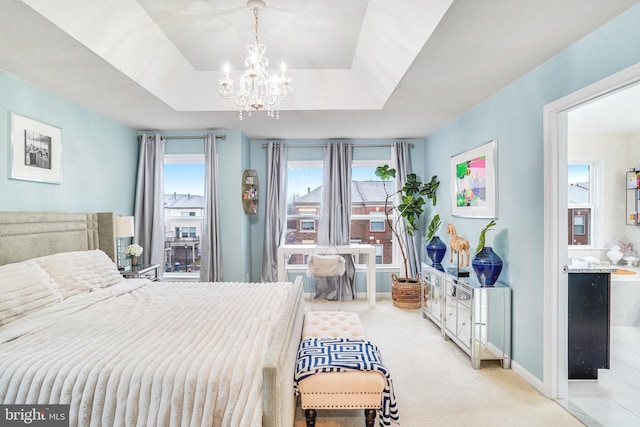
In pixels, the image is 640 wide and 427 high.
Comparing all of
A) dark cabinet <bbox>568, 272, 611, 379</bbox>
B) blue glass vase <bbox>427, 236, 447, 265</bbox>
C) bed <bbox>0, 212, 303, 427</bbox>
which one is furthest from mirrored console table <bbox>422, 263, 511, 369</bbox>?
bed <bbox>0, 212, 303, 427</bbox>

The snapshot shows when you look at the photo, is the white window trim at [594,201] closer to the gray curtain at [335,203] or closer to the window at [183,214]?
the gray curtain at [335,203]

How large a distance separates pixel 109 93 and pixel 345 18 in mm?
2280

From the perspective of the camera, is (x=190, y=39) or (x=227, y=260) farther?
(x=227, y=260)

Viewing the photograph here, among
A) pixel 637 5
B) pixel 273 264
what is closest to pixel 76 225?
pixel 273 264

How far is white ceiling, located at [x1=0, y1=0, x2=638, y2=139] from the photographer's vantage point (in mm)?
1887

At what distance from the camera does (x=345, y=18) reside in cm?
252

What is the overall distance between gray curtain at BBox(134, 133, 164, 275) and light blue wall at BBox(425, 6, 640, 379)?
4079mm

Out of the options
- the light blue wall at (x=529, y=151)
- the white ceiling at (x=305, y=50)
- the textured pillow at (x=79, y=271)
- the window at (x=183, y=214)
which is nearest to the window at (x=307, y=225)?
the window at (x=183, y=214)

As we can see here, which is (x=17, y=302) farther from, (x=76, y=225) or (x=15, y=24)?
(x=15, y=24)

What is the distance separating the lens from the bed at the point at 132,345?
1.41 meters

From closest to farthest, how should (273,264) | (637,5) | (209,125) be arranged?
(637,5)
(209,125)
(273,264)

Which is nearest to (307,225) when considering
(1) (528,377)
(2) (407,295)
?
(2) (407,295)

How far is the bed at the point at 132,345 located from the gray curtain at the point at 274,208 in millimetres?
2072

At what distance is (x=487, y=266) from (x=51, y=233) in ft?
12.8
